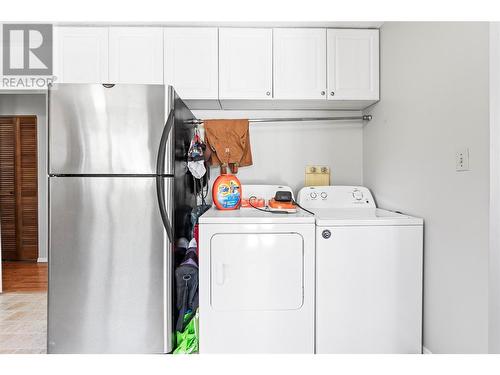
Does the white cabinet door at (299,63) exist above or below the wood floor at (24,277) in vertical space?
above

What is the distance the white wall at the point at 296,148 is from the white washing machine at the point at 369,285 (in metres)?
1.04

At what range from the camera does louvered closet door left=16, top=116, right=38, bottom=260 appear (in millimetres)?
4332

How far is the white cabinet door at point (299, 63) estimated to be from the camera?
2377 millimetres

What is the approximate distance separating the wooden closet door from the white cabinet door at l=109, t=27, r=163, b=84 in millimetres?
2789

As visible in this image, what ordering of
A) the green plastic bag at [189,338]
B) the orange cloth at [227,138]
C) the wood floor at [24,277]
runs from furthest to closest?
the wood floor at [24,277] < the orange cloth at [227,138] < the green plastic bag at [189,338]

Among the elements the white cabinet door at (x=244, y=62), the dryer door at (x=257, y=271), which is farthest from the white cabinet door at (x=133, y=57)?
the dryer door at (x=257, y=271)

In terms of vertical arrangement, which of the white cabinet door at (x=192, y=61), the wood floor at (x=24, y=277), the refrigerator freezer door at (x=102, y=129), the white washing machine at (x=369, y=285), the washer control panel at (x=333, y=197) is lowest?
the wood floor at (x=24, y=277)

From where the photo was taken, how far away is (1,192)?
436 centimetres

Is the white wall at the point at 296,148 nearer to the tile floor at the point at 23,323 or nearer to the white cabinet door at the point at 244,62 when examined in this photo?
the white cabinet door at the point at 244,62

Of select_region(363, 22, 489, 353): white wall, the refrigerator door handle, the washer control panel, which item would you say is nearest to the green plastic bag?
the refrigerator door handle

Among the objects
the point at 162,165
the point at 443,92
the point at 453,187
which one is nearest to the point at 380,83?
the point at 443,92

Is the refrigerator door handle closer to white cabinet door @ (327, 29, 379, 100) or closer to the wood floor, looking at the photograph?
white cabinet door @ (327, 29, 379, 100)

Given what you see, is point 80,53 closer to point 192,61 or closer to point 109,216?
point 192,61

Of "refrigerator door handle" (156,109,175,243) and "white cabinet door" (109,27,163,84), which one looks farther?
"white cabinet door" (109,27,163,84)
